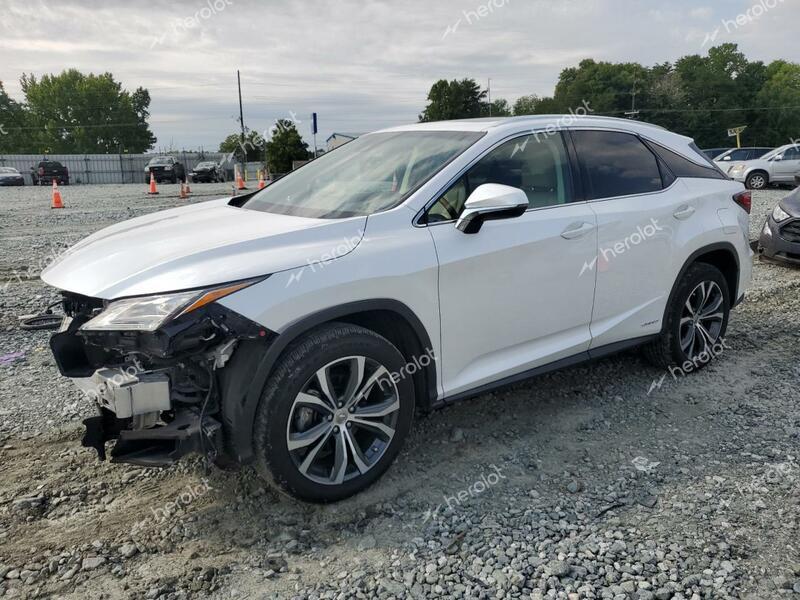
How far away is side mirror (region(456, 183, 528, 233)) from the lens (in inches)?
122

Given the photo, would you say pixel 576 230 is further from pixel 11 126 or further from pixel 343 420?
pixel 11 126

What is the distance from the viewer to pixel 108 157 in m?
48.2

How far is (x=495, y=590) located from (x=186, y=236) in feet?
7.03

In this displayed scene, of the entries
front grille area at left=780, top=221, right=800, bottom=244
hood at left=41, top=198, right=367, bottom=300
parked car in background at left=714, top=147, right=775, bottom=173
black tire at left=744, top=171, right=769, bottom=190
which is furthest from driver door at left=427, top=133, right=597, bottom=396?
parked car in background at left=714, top=147, right=775, bottom=173

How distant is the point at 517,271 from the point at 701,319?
2098 mm

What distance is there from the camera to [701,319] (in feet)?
15.6

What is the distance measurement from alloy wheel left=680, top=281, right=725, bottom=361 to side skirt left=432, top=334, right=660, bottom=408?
37 centimetres

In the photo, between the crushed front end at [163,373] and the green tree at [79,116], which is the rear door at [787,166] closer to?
the crushed front end at [163,373]

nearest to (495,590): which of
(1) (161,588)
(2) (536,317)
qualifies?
(1) (161,588)

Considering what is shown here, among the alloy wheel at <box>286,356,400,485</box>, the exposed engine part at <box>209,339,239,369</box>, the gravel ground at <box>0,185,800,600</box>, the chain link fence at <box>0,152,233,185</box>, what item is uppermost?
the chain link fence at <box>0,152,233,185</box>

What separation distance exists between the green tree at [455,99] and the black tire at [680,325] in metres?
73.6

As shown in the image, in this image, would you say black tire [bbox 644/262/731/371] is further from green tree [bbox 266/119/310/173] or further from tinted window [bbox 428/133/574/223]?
green tree [bbox 266/119/310/173]

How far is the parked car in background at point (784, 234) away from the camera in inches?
327

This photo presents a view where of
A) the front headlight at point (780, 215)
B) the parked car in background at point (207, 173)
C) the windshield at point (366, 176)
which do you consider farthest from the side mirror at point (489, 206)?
the parked car in background at point (207, 173)
